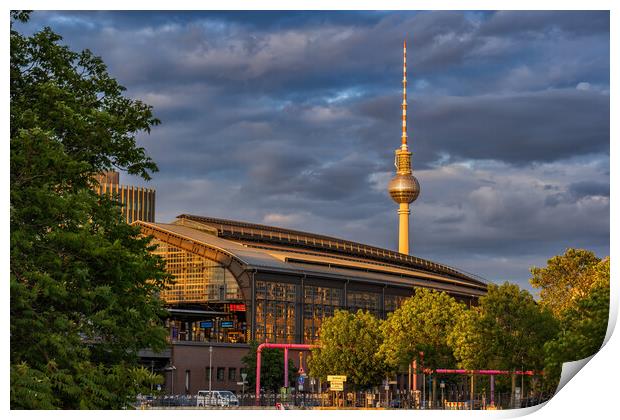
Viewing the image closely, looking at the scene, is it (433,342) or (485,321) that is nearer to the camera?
(485,321)

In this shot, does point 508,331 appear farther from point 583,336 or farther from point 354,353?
point 354,353

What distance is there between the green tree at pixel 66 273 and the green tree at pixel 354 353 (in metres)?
78.2

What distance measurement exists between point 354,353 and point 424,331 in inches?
585

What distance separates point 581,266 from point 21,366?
10036 cm

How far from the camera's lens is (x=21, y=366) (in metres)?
35.8

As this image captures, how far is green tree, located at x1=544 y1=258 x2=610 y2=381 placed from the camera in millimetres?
74812

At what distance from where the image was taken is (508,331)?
94688 millimetres


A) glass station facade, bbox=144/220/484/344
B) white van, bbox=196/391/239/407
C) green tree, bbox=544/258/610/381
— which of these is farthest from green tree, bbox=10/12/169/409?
glass station facade, bbox=144/220/484/344

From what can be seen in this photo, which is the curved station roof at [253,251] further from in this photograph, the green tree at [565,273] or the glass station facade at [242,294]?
the green tree at [565,273]

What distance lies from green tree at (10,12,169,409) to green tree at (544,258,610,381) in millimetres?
37747

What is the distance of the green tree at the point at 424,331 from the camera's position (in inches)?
4373
